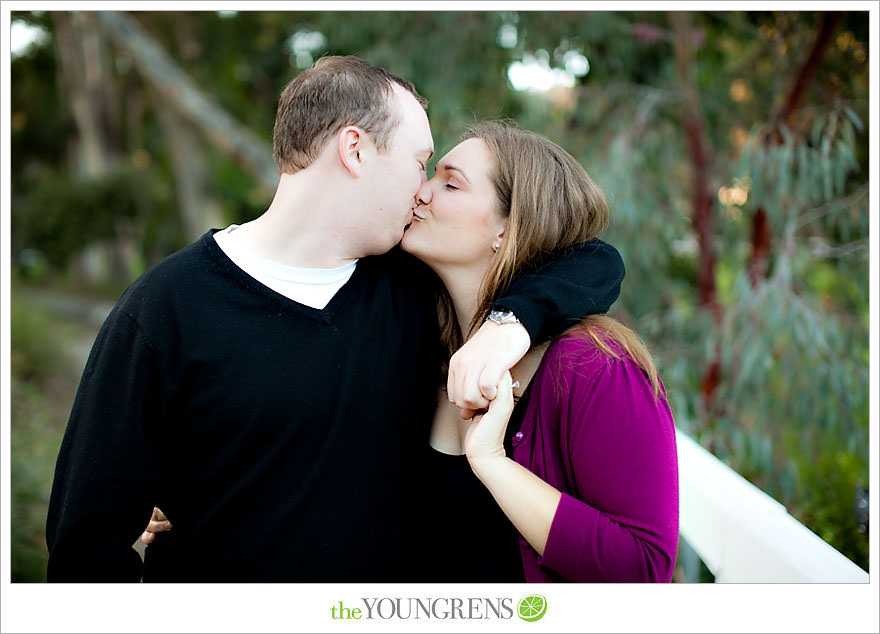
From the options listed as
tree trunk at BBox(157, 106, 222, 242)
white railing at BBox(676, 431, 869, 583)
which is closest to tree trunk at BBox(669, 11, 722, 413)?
white railing at BBox(676, 431, 869, 583)

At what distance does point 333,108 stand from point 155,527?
96cm

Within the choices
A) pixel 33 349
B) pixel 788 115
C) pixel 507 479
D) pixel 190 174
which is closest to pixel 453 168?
pixel 507 479

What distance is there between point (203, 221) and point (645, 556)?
1064 centimetres

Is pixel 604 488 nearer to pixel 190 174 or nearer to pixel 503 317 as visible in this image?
pixel 503 317

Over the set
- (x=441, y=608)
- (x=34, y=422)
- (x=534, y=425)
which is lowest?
(x=34, y=422)

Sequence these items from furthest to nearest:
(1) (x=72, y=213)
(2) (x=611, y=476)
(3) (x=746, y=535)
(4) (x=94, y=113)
A: (4) (x=94, y=113) → (1) (x=72, y=213) → (3) (x=746, y=535) → (2) (x=611, y=476)

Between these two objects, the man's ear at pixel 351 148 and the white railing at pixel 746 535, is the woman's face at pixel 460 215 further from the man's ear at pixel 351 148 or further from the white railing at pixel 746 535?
the white railing at pixel 746 535

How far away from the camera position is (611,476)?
4.54ft

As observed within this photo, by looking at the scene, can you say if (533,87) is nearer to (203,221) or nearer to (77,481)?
(77,481)

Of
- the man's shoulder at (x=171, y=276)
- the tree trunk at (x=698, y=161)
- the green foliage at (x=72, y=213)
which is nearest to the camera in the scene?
the man's shoulder at (x=171, y=276)

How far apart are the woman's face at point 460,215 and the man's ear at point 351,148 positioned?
163mm

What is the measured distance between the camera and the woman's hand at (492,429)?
142cm

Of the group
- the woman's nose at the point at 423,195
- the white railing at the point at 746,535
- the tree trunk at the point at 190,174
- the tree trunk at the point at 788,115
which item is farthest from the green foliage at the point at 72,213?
the white railing at the point at 746,535

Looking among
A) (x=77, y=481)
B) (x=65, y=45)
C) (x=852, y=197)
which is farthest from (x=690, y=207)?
(x=65, y=45)
